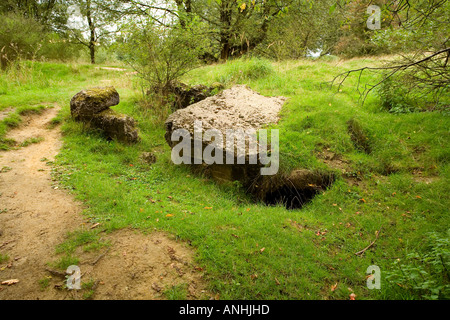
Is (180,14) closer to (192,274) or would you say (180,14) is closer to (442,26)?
(442,26)

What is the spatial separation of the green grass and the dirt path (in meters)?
0.19

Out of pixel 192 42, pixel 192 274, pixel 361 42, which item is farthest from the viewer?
pixel 361 42

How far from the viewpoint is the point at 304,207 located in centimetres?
504

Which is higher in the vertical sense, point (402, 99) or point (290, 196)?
point (402, 99)

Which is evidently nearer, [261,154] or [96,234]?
[96,234]

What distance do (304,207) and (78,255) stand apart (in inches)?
154

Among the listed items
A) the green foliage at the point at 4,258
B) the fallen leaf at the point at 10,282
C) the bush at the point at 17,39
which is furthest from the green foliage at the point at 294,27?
the fallen leaf at the point at 10,282

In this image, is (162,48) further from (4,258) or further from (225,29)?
(4,258)

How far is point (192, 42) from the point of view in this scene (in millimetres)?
8383

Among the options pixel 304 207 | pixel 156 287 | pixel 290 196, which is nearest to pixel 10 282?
pixel 156 287

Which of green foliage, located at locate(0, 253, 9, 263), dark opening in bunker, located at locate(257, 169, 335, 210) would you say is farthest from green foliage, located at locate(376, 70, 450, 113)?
green foliage, located at locate(0, 253, 9, 263)
